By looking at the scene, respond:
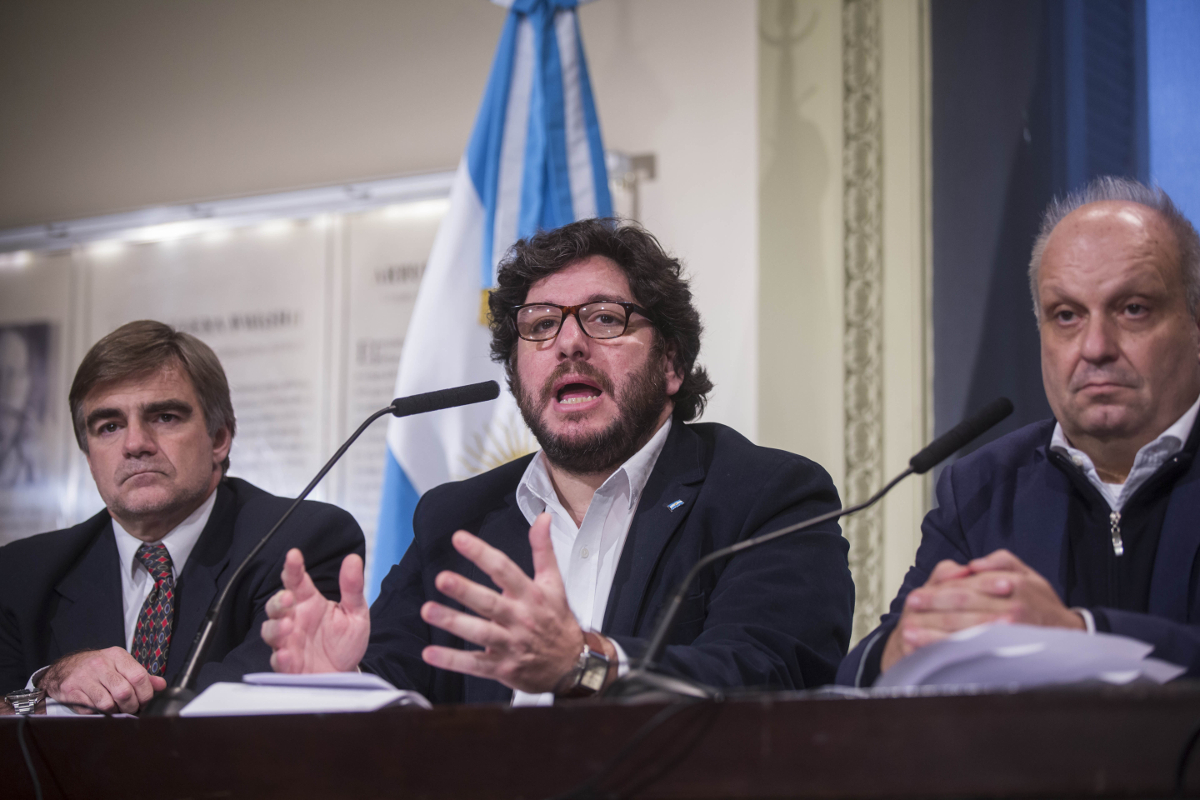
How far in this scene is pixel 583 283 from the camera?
2197mm

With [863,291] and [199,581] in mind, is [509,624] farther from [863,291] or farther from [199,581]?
[863,291]

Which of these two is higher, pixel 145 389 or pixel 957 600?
pixel 145 389

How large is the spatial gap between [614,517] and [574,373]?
0.29 meters

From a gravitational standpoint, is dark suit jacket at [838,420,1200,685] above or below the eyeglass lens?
below

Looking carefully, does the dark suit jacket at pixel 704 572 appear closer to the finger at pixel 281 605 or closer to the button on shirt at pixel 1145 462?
the finger at pixel 281 605

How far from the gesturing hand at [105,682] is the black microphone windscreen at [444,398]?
627 millimetres

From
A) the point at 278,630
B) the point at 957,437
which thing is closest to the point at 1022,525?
the point at 957,437

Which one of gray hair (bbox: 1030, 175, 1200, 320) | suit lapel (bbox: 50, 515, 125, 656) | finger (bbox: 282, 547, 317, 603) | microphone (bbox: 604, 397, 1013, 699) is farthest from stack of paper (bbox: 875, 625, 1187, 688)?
suit lapel (bbox: 50, 515, 125, 656)

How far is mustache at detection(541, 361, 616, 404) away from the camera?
2.12 m

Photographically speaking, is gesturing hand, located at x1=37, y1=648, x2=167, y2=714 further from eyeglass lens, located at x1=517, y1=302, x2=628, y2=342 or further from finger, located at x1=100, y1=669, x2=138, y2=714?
eyeglass lens, located at x1=517, y1=302, x2=628, y2=342

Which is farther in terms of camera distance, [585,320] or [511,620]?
[585,320]

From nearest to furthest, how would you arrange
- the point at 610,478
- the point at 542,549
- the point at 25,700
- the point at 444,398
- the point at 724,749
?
the point at 724,749
the point at 542,549
the point at 444,398
the point at 25,700
the point at 610,478

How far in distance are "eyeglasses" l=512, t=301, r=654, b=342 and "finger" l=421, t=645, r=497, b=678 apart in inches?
38.9

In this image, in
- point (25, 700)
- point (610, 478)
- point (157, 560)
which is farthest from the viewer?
point (157, 560)
